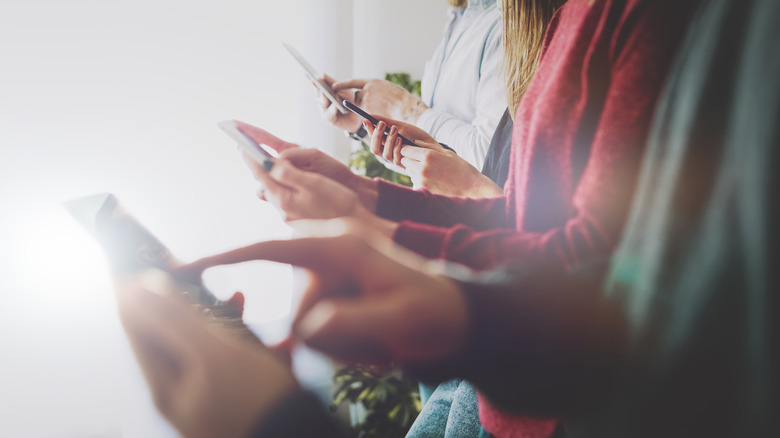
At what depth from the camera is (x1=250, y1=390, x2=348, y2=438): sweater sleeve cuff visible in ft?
0.76

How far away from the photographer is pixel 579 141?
0.27m

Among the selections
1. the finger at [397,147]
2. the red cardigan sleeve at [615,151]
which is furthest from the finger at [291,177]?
the finger at [397,147]

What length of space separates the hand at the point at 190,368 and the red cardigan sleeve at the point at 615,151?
0.15 m

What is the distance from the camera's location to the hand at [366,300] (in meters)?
0.19

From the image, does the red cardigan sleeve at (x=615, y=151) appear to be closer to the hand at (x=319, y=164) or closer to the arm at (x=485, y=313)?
the arm at (x=485, y=313)

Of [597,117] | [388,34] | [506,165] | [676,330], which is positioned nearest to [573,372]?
[676,330]

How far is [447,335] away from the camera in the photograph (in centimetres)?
21

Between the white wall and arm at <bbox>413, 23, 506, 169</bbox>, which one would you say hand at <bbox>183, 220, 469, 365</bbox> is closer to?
arm at <bbox>413, 23, 506, 169</bbox>

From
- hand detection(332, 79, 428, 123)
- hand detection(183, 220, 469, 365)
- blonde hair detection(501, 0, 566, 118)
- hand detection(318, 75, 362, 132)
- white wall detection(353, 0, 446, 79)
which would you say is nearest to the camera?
hand detection(183, 220, 469, 365)

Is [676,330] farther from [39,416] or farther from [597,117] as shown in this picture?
[39,416]

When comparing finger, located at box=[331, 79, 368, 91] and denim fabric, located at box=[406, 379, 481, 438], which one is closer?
denim fabric, located at box=[406, 379, 481, 438]

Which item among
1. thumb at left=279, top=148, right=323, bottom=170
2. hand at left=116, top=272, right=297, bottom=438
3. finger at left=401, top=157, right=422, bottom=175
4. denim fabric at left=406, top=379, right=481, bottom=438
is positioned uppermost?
thumb at left=279, top=148, right=323, bottom=170

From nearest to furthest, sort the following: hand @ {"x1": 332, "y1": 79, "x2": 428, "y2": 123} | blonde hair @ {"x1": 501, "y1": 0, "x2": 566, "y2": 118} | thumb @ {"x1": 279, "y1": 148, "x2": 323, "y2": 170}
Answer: thumb @ {"x1": 279, "y1": 148, "x2": 323, "y2": 170}
blonde hair @ {"x1": 501, "y1": 0, "x2": 566, "y2": 118}
hand @ {"x1": 332, "y1": 79, "x2": 428, "y2": 123}

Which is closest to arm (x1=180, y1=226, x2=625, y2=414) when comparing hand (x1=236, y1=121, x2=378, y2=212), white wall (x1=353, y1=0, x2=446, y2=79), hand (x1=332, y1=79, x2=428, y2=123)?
hand (x1=236, y1=121, x2=378, y2=212)
